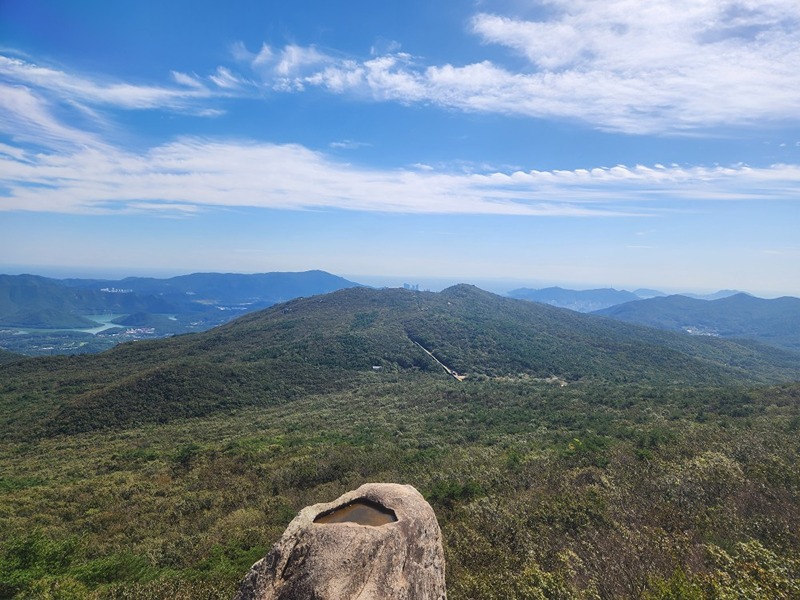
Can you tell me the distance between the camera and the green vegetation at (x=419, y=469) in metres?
16.7

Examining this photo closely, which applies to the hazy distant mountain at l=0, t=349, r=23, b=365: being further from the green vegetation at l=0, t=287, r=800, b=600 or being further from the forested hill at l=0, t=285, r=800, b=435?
the forested hill at l=0, t=285, r=800, b=435

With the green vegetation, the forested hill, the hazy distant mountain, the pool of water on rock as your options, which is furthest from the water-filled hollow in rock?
the hazy distant mountain

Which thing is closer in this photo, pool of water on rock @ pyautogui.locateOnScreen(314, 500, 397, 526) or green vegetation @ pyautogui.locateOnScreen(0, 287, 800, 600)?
pool of water on rock @ pyautogui.locateOnScreen(314, 500, 397, 526)

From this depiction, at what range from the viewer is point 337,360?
9612 centimetres

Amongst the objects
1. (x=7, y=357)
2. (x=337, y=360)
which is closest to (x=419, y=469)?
(x=337, y=360)

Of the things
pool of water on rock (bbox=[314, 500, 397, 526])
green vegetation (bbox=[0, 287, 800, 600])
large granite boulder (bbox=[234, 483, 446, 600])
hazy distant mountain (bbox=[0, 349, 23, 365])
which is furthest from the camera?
hazy distant mountain (bbox=[0, 349, 23, 365])

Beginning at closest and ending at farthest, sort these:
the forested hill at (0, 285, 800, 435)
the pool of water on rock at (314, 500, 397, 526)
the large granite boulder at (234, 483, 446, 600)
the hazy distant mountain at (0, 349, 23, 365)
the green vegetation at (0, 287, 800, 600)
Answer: the large granite boulder at (234, 483, 446, 600), the pool of water on rock at (314, 500, 397, 526), the green vegetation at (0, 287, 800, 600), the forested hill at (0, 285, 800, 435), the hazy distant mountain at (0, 349, 23, 365)

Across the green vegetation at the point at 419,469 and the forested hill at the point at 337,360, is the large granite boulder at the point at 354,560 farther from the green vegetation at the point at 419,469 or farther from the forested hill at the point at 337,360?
the forested hill at the point at 337,360

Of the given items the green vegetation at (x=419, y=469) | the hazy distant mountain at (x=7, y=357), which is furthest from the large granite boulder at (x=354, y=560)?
the hazy distant mountain at (x=7, y=357)

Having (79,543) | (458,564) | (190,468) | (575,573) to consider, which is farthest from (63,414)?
(575,573)

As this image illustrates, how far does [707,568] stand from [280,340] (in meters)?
105

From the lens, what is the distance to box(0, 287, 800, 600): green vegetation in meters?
16.7

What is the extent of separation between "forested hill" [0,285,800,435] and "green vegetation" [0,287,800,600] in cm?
77

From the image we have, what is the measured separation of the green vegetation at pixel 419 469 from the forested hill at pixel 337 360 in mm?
768
